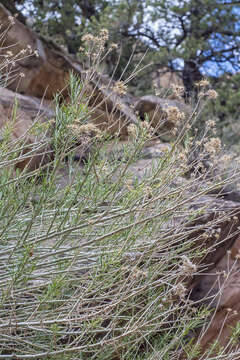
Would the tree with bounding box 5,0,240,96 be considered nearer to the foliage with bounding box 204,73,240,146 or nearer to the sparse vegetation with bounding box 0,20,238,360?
the foliage with bounding box 204,73,240,146

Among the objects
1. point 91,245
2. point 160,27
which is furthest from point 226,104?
point 91,245

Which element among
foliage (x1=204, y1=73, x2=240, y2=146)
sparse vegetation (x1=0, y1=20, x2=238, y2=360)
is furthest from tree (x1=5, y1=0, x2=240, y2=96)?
sparse vegetation (x1=0, y1=20, x2=238, y2=360)

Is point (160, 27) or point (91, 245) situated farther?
point (160, 27)

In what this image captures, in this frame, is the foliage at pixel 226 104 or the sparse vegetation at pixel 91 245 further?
the foliage at pixel 226 104

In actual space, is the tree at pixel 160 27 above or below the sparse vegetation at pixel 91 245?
above

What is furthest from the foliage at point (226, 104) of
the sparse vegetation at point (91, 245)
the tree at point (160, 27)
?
the sparse vegetation at point (91, 245)

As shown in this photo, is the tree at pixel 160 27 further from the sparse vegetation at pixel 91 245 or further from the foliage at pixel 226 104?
the sparse vegetation at pixel 91 245

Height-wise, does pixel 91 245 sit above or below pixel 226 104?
below

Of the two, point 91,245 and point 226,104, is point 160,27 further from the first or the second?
point 91,245

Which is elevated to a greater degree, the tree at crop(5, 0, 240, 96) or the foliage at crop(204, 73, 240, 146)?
the tree at crop(5, 0, 240, 96)

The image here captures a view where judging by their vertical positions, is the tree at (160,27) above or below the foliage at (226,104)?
above

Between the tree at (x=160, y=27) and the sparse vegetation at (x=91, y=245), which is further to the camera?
the tree at (x=160, y=27)

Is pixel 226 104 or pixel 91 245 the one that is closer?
pixel 91 245

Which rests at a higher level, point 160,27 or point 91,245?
point 160,27
